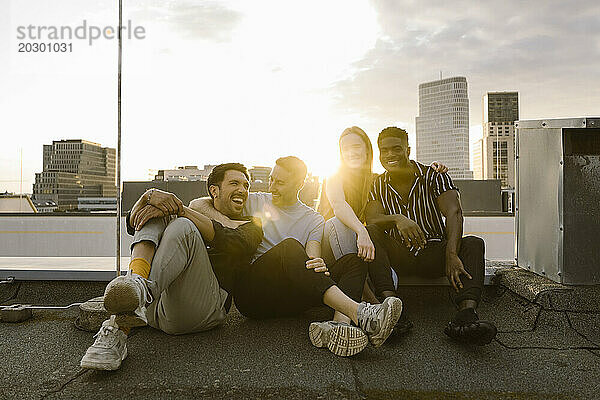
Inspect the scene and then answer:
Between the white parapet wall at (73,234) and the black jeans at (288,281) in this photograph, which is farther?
the white parapet wall at (73,234)

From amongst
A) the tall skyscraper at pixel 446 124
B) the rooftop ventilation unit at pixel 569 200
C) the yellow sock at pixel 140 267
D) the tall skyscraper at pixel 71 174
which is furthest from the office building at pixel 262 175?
the tall skyscraper at pixel 446 124

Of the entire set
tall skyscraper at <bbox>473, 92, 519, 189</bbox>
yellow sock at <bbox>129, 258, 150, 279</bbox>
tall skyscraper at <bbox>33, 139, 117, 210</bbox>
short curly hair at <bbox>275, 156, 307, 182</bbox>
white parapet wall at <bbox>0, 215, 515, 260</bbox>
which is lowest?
white parapet wall at <bbox>0, 215, 515, 260</bbox>

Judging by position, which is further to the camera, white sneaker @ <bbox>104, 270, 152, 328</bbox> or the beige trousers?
the beige trousers

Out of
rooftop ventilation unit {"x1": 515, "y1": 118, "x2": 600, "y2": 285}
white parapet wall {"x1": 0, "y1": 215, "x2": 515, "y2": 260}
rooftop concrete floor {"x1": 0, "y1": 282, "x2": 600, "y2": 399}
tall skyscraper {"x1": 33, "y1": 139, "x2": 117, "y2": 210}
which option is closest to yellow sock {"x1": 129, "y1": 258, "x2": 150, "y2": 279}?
rooftop concrete floor {"x1": 0, "y1": 282, "x2": 600, "y2": 399}

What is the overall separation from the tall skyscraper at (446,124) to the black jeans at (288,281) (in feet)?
426

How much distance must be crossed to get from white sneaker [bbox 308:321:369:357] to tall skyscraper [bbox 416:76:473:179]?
427ft

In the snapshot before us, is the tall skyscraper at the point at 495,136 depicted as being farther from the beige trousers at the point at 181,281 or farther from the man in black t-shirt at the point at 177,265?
the beige trousers at the point at 181,281

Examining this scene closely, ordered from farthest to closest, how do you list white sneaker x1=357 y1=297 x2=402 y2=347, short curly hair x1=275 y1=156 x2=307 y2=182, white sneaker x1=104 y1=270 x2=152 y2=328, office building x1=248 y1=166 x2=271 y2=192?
office building x1=248 y1=166 x2=271 y2=192 < short curly hair x1=275 y1=156 x2=307 y2=182 < white sneaker x1=357 y1=297 x2=402 y2=347 < white sneaker x1=104 y1=270 x2=152 y2=328

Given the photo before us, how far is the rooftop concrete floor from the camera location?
170 centimetres

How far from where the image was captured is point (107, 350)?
72.2 inches

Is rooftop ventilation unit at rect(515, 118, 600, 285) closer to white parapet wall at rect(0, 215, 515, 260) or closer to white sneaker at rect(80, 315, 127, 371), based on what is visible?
white sneaker at rect(80, 315, 127, 371)

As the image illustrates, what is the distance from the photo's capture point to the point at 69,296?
307cm

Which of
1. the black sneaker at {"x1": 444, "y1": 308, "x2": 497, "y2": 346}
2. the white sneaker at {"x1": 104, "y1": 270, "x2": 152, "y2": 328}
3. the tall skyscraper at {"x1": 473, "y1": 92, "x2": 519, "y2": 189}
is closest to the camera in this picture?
the white sneaker at {"x1": 104, "y1": 270, "x2": 152, "y2": 328}

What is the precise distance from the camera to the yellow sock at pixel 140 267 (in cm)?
188
